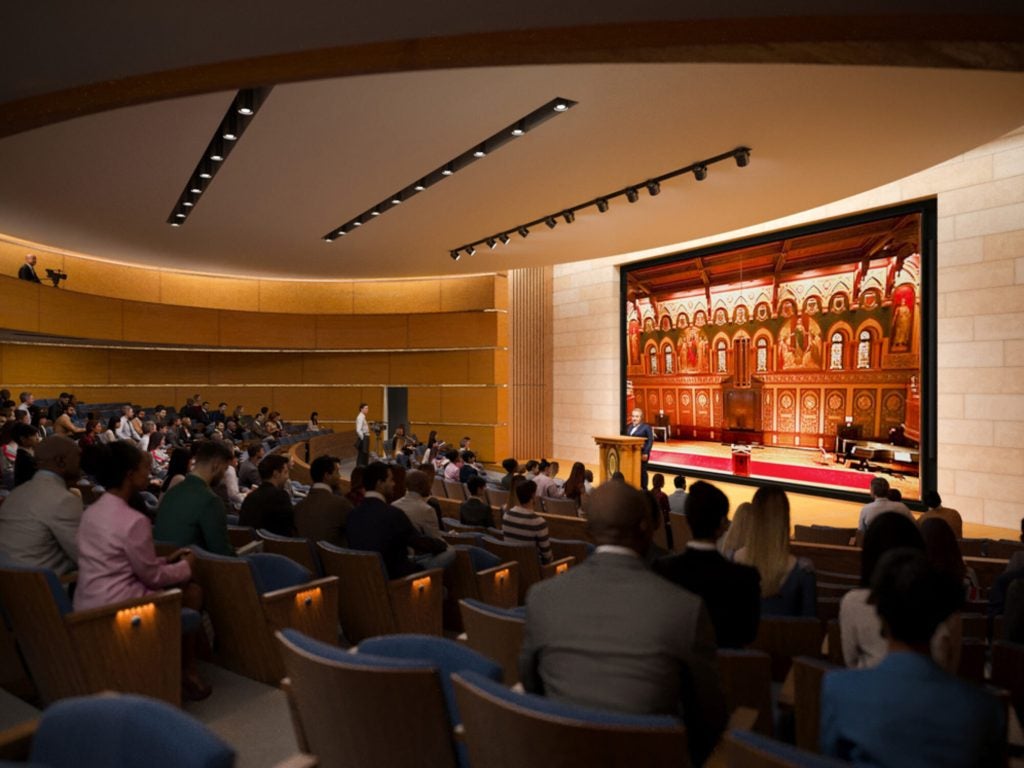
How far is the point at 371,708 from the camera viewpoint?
177 centimetres

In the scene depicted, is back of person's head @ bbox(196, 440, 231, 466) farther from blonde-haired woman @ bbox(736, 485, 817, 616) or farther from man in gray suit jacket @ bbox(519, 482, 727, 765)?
blonde-haired woman @ bbox(736, 485, 817, 616)

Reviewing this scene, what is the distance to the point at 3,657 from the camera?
11.1ft

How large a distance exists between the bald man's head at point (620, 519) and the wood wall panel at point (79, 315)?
13236 mm

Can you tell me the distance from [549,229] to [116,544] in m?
9.60

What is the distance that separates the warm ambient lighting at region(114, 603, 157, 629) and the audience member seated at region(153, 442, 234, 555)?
2.47 feet

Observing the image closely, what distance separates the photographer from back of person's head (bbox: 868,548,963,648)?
1.55 meters

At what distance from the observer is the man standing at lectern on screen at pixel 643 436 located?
11602 millimetres

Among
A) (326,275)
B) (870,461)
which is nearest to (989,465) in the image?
(870,461)

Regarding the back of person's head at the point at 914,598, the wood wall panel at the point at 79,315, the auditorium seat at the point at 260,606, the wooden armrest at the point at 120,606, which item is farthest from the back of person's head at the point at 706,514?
the wood wall panel at the point at 79,315

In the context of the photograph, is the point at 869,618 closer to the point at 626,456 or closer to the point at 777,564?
the point at 777,564

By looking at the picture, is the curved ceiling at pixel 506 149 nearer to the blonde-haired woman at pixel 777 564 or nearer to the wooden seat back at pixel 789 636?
the blonde-haired woman at pixel 777 564

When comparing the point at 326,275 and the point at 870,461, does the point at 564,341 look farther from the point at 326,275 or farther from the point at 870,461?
the point at 870,461

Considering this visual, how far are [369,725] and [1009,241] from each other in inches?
→ 417

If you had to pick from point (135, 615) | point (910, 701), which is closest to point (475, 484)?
point (135, 615)
